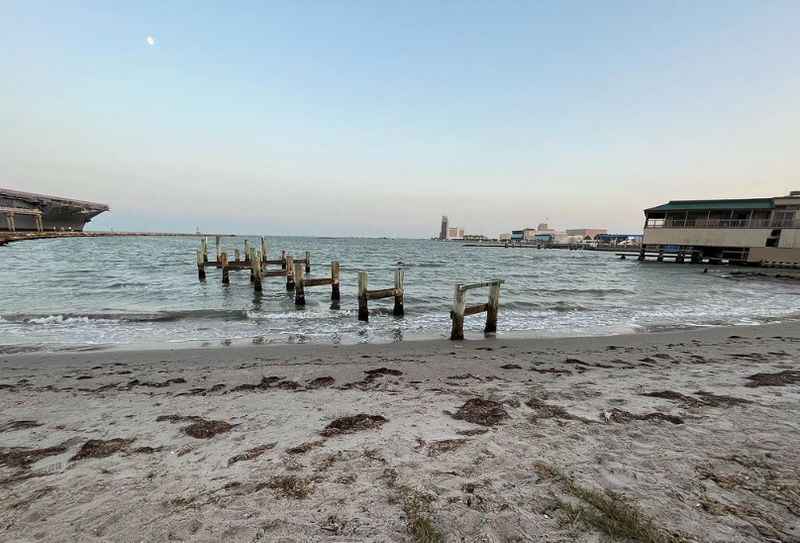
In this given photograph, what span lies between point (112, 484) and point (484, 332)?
974 centimetres

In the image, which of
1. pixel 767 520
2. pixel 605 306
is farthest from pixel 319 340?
pixel 605 306

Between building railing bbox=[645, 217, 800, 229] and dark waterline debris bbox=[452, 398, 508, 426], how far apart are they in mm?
46523

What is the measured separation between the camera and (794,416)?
459 centimetres

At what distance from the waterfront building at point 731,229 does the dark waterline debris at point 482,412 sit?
45824 mm

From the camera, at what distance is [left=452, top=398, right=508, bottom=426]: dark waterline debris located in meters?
4.53

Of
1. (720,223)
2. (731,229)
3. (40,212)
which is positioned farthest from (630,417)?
(40,212)

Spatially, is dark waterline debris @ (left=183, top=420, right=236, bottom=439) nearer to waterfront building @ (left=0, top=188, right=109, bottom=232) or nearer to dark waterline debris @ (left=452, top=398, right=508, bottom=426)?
dark waterline debris @ (left=452, top=398, right=508, bottom=426)

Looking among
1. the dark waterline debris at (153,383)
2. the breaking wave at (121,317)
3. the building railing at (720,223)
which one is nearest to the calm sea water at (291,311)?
the breaking wave at (121,317)

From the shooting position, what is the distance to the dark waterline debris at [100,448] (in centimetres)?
372

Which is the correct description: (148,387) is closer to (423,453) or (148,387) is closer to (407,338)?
(423,453)

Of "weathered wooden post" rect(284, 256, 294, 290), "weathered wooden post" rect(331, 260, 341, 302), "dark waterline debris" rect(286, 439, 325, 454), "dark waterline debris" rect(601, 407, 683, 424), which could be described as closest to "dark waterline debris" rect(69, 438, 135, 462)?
"dark waterline debris" rect(286, 439, 325, 454)

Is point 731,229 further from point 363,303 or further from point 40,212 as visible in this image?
point 40,212

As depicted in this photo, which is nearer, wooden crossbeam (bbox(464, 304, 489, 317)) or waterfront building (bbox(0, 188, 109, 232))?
wooden crossbeam (bbox(464, 304, 489, 317))

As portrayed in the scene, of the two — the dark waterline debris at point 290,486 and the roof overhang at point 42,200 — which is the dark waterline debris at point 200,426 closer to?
the dark waterline debris at point 290,486
